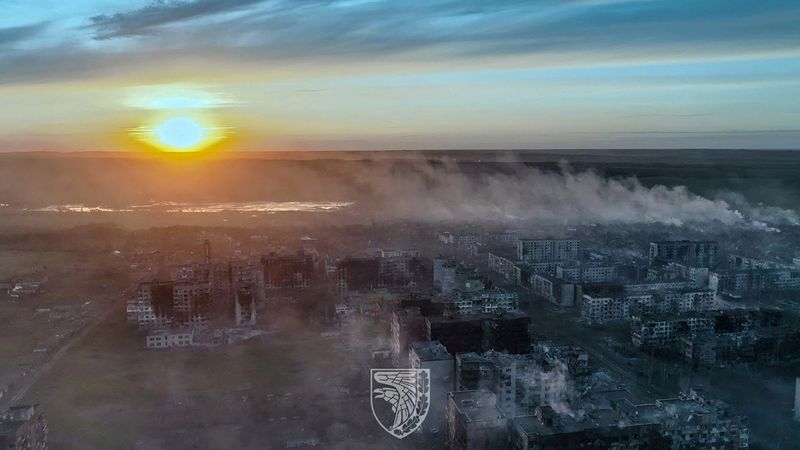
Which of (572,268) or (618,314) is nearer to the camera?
(618,314)

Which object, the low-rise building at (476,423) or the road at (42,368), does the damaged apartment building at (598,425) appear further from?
the road at (42,368)

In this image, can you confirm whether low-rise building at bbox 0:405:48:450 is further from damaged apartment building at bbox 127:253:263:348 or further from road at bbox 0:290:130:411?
damaged apartment building at bbox 127:253:263:348

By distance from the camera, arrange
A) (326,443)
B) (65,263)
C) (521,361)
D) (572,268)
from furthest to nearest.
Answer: (65,263) → (572,268) → (521,361) → (326,443)

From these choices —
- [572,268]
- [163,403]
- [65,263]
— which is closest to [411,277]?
[572,268]

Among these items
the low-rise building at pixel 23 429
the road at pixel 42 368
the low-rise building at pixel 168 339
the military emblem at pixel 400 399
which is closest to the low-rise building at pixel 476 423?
the military emblem at pixel 400 399

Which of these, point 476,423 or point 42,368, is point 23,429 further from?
point 476,423

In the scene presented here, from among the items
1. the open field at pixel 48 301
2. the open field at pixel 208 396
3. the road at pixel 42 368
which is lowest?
the open field at pixel 208 396

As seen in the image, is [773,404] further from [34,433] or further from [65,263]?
[65,263]

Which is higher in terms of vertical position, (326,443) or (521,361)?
(521,361)

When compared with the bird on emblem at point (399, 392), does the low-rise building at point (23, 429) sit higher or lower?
higher
